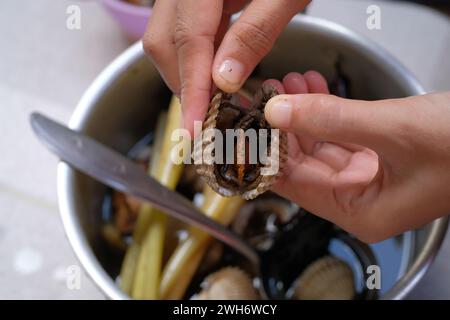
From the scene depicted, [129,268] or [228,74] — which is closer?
[228,74]

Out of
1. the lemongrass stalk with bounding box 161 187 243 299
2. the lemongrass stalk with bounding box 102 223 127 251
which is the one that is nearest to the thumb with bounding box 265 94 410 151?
the lemongrass stalk with bounding box 161 187 243 299

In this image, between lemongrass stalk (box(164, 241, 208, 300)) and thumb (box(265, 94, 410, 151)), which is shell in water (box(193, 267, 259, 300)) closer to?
lemongrass stalk (box(164, 241, 208, 300))

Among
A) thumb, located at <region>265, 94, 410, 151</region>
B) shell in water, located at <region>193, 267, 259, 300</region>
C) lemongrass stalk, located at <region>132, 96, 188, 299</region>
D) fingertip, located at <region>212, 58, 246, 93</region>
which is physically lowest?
shell in water, located at <region>193, 267, 259, 300</region>

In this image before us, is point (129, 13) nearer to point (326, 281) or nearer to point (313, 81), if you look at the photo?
point (313, 81)

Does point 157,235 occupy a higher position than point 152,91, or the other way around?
point 152,91

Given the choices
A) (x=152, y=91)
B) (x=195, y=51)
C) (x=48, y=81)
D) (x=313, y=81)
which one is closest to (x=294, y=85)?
(x=313, y=81)

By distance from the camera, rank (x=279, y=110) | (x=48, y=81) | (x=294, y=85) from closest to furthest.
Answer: (x=279, y=110)
(x=294, y=85)
(x=48, y=81)
